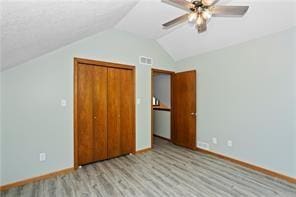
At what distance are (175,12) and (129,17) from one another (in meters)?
0.89

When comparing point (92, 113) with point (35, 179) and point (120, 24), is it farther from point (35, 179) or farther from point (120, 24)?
point (120, 24)

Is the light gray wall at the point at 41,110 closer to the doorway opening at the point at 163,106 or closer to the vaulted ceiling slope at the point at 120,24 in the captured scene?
the vaulted ceiling slope at the point at 120,24

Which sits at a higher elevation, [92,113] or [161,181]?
[92,113]

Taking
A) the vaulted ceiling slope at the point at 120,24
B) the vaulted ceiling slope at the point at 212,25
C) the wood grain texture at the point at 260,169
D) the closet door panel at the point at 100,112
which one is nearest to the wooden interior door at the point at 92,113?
the closet door panel at the point at 100,112

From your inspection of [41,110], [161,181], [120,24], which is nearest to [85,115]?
[41,110]

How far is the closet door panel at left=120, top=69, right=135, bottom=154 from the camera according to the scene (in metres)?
3.81

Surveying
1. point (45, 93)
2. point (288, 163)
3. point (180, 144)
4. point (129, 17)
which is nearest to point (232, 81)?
point (288, 163)

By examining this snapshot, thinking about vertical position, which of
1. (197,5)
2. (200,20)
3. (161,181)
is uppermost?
(197,5)

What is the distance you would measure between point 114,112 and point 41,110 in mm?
1406

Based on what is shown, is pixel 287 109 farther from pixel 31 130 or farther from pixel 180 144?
pixel 31 130

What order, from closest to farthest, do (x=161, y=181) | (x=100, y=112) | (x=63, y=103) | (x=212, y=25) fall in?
(x=161, y=181), (x=63, y=103), (x=212, y=25), (x=100, y=112)

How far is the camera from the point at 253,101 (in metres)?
3.11

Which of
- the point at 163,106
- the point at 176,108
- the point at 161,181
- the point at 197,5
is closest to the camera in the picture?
the point at 197,5

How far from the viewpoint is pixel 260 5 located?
2.48 meters
